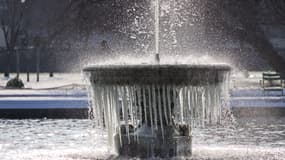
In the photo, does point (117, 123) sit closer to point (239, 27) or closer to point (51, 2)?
point (239, 27)

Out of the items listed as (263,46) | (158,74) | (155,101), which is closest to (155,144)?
(155,101)

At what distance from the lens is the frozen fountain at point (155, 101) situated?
8.10 meters

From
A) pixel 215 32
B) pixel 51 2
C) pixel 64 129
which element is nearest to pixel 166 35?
pixel 215 32

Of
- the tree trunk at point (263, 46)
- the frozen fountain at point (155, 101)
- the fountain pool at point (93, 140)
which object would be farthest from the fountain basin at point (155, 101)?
the tree trunk at point (263, 46)

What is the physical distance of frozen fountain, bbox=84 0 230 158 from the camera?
8102mm

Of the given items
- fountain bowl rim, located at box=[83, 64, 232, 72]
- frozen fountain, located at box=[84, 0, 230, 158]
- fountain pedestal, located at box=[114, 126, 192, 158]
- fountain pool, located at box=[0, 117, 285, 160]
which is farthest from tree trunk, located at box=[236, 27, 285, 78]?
fountain bowl rim, located at box=[83, 64, 232, 72]

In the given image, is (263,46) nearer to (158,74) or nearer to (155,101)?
(155,101)

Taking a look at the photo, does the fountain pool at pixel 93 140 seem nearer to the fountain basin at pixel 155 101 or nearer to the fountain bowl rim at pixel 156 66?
the fountain basin at pixel 155 101

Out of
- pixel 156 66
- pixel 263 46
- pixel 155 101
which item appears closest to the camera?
pixel 156 66

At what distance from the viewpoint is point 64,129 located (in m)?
12.1

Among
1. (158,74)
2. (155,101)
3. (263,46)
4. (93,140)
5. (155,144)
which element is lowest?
(93,140)

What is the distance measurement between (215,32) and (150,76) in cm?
1921

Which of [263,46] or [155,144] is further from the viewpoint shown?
[263,46]

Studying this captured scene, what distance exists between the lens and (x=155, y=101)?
27.5ft
